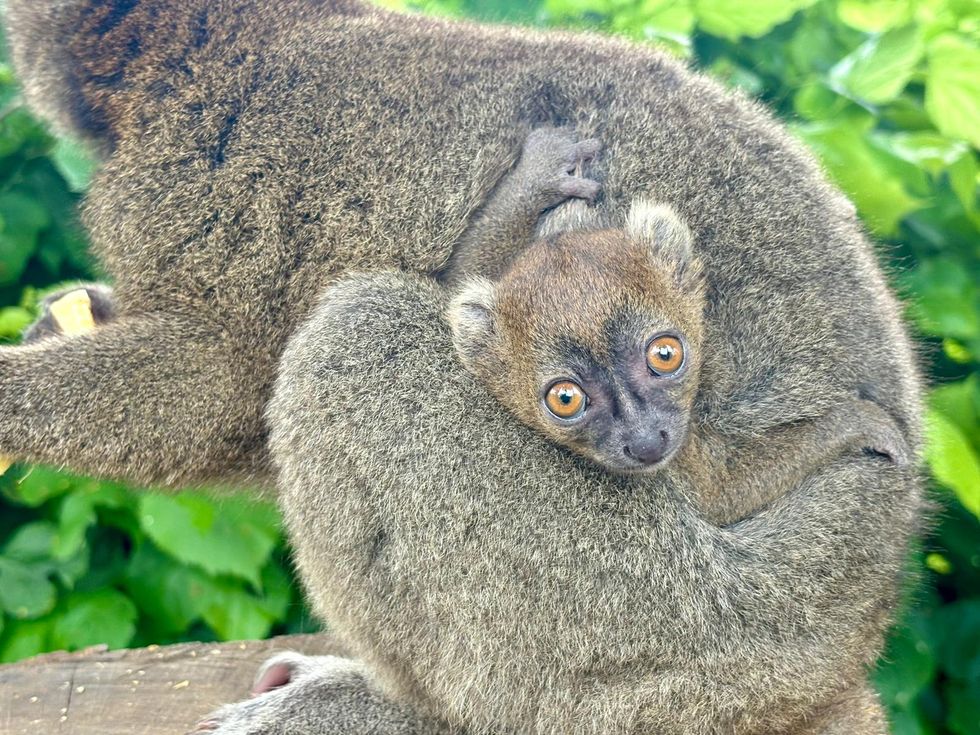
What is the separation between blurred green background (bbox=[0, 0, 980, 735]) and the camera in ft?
16.9

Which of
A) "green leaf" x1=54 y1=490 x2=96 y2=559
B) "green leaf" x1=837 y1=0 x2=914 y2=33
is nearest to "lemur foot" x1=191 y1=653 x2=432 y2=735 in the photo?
"green leaf" x1=54 y1=490 x2=96 y2=559

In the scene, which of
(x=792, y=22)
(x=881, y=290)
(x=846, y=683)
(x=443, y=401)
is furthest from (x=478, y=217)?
(x=792, y=22)

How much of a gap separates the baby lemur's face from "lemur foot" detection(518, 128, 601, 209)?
0.68 ft

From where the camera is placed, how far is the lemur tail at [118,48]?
453cm

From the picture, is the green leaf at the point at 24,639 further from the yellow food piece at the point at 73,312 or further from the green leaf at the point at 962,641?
the green leaf at the point at 962,641

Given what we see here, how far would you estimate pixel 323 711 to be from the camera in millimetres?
4352

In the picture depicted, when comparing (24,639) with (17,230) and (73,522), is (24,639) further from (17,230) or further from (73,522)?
(17,230)

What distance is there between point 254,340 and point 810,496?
2294 millimetres

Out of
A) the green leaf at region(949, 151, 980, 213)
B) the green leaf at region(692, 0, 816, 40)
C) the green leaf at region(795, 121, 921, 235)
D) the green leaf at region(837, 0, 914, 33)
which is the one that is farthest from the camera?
the green leaf at region(837, 0, 914, 33)

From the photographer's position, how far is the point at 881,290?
13.9ft

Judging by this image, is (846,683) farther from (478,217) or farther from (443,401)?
(478,217)

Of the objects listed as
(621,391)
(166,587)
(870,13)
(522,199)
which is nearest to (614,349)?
(621,391)

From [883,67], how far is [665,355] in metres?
2.59

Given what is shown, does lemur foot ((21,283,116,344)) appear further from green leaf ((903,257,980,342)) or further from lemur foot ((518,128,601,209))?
green leaf ((903,257,980,342))
